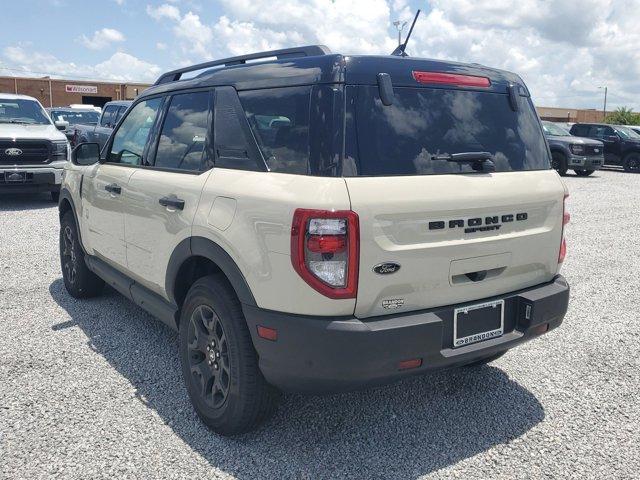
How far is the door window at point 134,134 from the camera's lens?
3941 mm

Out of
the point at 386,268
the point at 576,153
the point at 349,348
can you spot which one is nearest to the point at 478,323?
the point at 386,268

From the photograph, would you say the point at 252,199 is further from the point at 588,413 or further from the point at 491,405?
the point at 588,413

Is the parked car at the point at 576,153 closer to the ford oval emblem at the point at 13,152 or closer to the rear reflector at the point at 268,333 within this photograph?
the ford oval emblem at the point at 13,152

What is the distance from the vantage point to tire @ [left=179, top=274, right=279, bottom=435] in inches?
110

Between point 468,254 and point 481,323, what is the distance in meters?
0.37

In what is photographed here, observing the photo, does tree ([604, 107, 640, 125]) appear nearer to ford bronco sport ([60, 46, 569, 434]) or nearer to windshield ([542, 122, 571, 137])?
windshield ([542, 122, 571, 137])

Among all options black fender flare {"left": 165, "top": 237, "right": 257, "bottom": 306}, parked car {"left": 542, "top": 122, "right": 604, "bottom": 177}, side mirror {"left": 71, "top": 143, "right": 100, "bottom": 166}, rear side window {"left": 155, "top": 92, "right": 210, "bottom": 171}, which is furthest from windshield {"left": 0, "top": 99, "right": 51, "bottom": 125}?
parked car {"left": 542, "top": 122, "right": 604, "bottom": 177}


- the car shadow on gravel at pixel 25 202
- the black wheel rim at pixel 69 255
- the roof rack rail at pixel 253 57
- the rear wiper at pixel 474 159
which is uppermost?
the roof rack rail at pixel 253 57

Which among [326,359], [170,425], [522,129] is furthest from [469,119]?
[170,425]

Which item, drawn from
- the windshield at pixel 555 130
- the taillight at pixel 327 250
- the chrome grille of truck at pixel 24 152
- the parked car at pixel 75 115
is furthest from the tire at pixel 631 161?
the taillight at pixel 327 250

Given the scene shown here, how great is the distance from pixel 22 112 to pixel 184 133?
9063 mm

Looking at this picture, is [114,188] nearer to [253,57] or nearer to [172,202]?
[172,202]

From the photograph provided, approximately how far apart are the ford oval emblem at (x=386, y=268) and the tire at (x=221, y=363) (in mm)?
734

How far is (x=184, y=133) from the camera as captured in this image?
3498 mm
